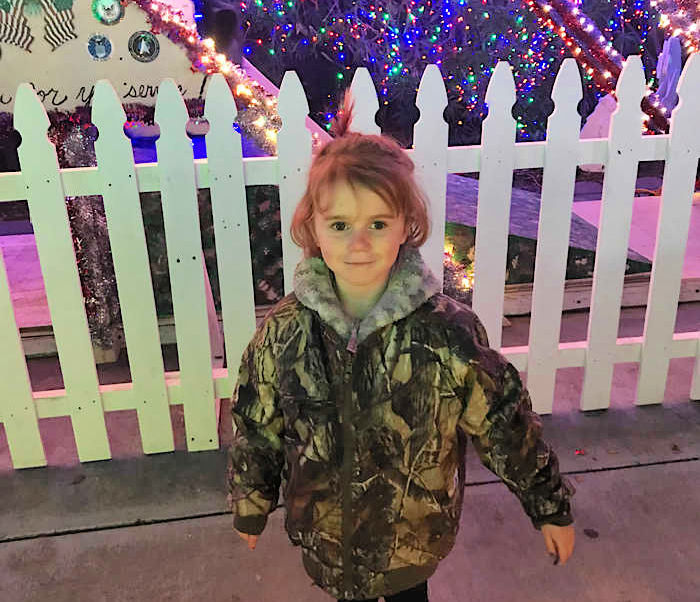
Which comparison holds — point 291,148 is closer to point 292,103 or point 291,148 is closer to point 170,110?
point 292,103

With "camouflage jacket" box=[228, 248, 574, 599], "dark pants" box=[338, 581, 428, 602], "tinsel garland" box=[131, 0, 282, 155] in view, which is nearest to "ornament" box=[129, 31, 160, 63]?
"tinsel garland" box=[131, 0, 282, 155]

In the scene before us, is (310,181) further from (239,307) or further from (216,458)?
(216,458)

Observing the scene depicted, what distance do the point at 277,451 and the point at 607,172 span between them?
1924 mm

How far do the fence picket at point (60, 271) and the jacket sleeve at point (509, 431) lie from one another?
1766 millimetres

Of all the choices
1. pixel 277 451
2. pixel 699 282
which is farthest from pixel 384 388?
pixel 699 282

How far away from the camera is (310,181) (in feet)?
5.02

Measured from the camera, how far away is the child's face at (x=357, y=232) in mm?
1466

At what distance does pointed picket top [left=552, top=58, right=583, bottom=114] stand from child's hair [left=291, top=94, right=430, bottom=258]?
141 cm

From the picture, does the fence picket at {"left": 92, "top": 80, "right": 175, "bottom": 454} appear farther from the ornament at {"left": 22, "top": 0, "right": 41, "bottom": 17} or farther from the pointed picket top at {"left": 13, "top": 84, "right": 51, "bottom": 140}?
A: the ornament at {"left": 22, "top": 0, "right": 41, "bottom": 17}

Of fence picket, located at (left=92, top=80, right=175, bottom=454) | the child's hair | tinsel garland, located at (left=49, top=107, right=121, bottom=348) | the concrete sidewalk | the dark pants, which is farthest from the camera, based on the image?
tinsel garland, located at (left=49, top=107, right=121, bottom=348)

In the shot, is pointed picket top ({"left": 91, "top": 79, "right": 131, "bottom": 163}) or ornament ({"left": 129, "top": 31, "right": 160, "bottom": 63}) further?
ornament ({"left": 129, "top": 31, "right": 160, "bottom": 63})

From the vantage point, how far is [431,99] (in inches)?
106

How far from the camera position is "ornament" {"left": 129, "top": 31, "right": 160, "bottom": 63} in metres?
3.23

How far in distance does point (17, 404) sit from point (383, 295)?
6.69 feet
